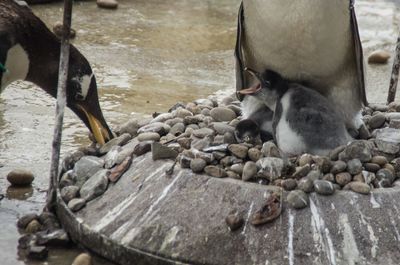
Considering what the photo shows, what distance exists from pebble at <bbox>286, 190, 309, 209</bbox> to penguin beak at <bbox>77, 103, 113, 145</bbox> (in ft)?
4.62

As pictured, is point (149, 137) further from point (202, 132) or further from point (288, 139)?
point (288, 139)

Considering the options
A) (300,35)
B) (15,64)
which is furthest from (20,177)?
(300,35)

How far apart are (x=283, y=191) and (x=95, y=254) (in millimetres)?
914

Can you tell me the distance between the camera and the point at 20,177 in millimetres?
5070

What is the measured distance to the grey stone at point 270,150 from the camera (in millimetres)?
4199

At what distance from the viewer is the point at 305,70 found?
4441 mm

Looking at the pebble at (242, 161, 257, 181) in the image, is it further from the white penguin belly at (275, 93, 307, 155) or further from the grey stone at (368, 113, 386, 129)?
the grey stone at (368, 113, 386, 129)

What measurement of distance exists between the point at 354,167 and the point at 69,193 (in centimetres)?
137

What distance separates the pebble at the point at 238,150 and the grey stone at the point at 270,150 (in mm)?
84

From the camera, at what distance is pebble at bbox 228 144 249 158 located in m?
4.24

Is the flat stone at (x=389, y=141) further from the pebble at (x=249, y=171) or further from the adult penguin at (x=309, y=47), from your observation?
the pebble at (x=249, y=171)

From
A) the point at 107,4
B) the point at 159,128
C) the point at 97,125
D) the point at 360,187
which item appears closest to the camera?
the point at 360,187

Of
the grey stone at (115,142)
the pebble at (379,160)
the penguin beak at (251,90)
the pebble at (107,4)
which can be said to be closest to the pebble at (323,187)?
the pebble at (379,160)

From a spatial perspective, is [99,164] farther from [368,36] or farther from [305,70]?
[368,36]
